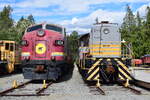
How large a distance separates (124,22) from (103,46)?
238ft

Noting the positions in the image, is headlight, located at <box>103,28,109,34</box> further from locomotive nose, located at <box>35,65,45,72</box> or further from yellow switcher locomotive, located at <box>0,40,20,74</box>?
yellow switcher locomotive, located at <box>0,40,20,74</box>

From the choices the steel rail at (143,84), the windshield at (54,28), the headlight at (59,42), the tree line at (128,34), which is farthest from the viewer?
the tree line at (128,34)

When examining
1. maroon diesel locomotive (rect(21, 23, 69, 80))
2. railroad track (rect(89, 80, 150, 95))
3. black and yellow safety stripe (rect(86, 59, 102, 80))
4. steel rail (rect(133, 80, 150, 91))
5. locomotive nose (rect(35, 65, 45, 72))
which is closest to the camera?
railroad track (rect(89, 80, 150, 95))

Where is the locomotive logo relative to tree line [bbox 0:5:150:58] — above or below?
below

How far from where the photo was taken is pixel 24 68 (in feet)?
47.4

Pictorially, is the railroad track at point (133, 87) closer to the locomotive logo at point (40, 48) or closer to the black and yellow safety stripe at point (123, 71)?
the black and yellow safety stripe at point (123, 71)

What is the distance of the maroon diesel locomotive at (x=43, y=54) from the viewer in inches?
561

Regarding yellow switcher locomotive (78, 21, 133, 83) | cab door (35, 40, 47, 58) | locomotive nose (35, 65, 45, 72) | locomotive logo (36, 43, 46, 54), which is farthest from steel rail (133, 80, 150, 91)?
locomotive logo (36, 43, 46, 54)

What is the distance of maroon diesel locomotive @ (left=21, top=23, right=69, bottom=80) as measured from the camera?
14.3 m

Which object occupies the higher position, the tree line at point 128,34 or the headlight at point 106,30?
the tree line at point 128,34

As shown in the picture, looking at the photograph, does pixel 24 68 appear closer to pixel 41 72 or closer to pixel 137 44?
pixel 41 72

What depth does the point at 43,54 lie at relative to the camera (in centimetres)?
1453

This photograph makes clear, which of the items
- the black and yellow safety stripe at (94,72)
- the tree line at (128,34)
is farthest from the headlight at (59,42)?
the tree line at (128,34)

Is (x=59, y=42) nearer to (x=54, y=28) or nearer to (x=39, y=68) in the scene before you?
(x=54, y=28)
